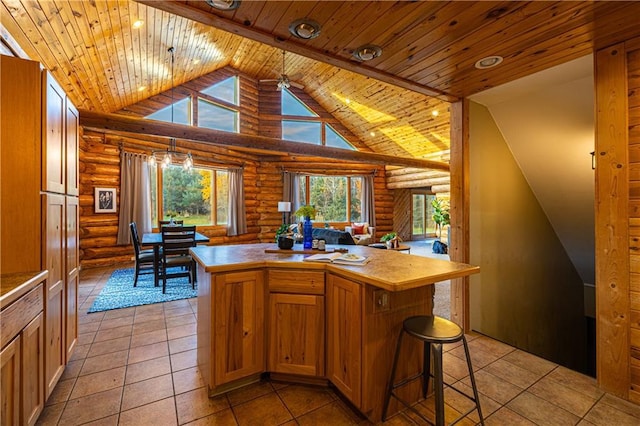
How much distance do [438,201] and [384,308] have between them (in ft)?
27.3

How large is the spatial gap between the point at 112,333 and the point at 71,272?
39.6 inches

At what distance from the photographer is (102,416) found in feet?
5.57

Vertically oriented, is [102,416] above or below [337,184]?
below

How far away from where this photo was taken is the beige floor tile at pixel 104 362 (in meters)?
2.18

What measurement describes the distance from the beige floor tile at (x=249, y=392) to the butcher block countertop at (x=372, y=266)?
840 millimetres

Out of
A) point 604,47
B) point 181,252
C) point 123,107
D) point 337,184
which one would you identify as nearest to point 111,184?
point 123,107

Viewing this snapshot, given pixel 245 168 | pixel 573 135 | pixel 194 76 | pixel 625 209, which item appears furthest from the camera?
pixel 245 168

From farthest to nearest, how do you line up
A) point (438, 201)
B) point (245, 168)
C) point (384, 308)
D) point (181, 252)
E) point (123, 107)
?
point (438, 201), point (245, 168), point (123, 107), point (181, 252), point (384, 308)

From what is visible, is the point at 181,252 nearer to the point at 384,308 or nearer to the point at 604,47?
the point at 384,308

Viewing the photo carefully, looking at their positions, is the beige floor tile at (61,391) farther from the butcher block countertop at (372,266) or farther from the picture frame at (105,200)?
the picture frame at (105,200)

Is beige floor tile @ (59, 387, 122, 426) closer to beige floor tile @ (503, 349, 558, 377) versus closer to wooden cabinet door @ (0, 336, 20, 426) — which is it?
wooden cabinet door @ (0, 336, 20, 426)

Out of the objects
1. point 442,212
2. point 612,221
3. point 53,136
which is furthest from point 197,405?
point 442,212

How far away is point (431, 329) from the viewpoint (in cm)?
154

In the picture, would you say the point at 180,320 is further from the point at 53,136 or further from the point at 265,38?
the point at 265,38
